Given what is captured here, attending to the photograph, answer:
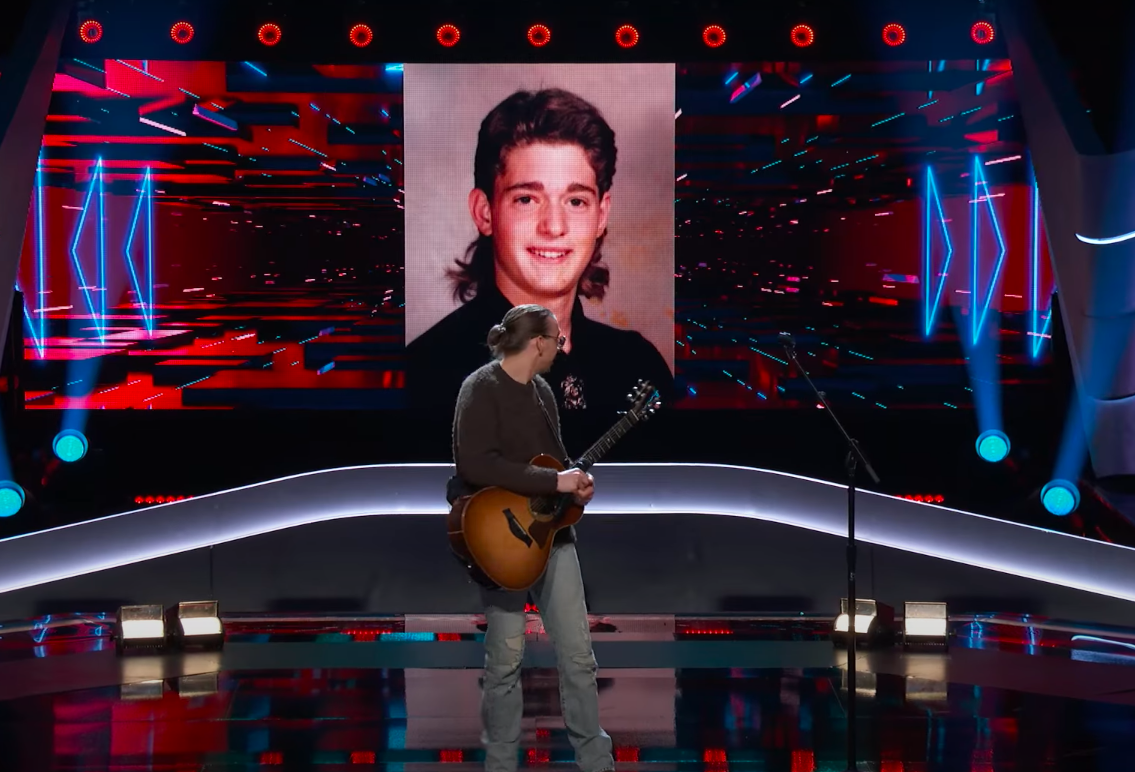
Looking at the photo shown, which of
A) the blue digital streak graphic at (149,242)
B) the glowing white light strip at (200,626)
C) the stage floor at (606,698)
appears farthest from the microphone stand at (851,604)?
the blue digital streak graphic at (149,242)

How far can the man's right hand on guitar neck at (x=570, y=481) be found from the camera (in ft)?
11.5

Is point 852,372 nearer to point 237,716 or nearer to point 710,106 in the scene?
point 710,106

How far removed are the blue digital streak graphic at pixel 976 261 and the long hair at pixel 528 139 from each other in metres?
2.05

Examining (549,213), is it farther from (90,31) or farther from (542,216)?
(90,31)

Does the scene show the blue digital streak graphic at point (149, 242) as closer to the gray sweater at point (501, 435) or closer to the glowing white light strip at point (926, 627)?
the gray sweater at point (501, 435)

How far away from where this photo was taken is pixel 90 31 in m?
7.29

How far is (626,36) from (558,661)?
462cm

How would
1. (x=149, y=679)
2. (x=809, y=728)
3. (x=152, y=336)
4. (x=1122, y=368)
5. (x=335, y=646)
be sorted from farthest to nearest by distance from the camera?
(x=152, y=336) < (x=1122, y=368) < (x=335, y=646) < (x=149, y=679) < (x=809, y=728)

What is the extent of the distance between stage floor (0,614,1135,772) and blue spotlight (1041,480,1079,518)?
1455 millimetres

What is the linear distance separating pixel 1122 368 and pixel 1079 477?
0.75 meters

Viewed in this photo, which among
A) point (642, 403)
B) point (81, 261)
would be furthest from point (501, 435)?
point (81, 261)

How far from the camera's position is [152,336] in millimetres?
7410

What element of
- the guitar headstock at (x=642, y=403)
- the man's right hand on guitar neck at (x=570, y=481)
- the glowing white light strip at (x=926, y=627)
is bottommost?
the glowing white light strip at (x=926, y=627)

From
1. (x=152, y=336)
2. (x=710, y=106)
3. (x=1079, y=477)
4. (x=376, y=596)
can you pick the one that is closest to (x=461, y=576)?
(x=376, y=596)
